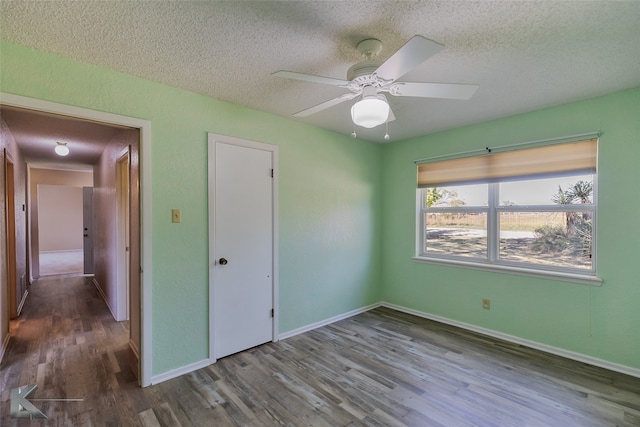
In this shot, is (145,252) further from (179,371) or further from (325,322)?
(325,322)

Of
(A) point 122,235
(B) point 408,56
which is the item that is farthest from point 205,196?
(B) point 408,56

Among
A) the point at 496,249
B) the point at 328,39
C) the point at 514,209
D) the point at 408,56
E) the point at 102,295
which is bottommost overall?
the point at 102,295

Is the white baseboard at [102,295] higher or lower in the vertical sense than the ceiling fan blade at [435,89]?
lower

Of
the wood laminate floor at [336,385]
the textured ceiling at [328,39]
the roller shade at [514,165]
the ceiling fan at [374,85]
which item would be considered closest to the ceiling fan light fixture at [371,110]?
the ceiling fan at [374,85]

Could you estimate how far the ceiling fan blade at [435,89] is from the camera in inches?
68.5

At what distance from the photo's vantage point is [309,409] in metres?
2.08

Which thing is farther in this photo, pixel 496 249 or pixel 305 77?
pixel 496 249

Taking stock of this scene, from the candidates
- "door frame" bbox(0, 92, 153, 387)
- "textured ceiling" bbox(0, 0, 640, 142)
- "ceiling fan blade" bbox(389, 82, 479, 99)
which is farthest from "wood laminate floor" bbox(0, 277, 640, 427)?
"textured ceiling" bbox(0, 0, 640, 142)

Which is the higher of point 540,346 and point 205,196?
point 205,196

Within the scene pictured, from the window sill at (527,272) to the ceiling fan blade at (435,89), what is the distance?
2.17 metres

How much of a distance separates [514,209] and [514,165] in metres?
0.48

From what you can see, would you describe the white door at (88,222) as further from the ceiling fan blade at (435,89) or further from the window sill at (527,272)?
the ceiling fan blade at (435,89)

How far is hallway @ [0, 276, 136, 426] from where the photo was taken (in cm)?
206

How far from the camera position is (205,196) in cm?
268
